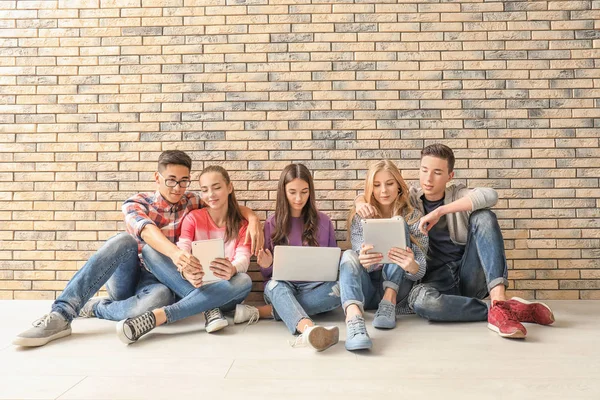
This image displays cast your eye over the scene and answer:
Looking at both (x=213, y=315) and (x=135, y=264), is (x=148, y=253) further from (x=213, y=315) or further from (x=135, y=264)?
(x=213, y=315)

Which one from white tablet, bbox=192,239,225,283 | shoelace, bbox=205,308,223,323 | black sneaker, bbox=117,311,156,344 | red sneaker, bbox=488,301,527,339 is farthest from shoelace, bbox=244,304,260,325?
red sneaker, bbox=488,301,527,339

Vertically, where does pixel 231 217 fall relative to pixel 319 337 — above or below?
above

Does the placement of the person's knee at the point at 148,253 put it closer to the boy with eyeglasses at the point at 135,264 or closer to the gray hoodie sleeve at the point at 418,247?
the boy with eyeglasses at the point at 135,264

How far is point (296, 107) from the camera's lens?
12.5ft

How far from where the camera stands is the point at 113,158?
12.6 ft

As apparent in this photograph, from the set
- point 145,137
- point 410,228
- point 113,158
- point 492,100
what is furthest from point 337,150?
point 113,158

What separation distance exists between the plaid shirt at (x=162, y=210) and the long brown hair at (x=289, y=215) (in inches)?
26.2

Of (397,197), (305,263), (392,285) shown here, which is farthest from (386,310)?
(397,197)

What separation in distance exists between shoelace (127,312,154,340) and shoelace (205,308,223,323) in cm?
35

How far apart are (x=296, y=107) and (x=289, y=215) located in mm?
979

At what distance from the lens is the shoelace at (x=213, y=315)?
2.90m

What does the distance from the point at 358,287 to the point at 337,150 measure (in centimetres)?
134

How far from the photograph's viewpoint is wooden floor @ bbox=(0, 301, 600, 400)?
6.27 ft

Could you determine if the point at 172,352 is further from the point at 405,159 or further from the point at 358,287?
the point at 405,159
